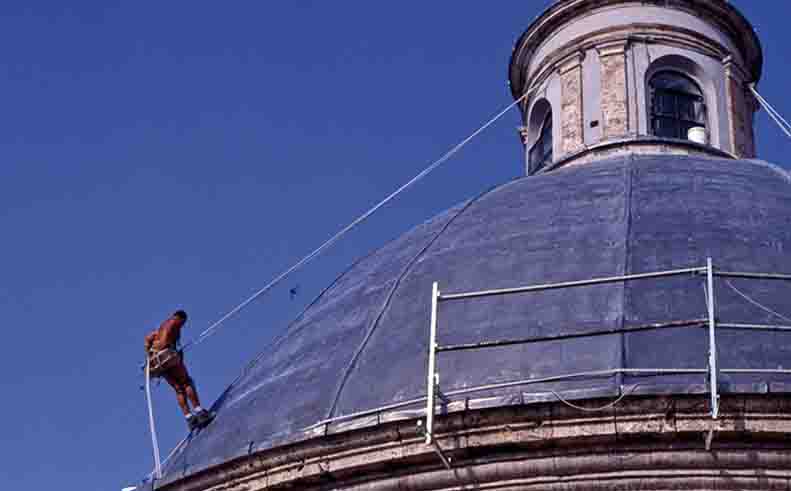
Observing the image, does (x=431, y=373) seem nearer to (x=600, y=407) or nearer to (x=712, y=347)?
(x=600, y=407)

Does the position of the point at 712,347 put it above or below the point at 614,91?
below

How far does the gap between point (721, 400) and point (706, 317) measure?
1.33 meters

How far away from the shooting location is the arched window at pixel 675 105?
2333cm

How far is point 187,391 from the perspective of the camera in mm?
17609

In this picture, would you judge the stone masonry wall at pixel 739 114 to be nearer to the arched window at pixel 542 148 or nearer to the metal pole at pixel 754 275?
the arched window at pixel 542 148

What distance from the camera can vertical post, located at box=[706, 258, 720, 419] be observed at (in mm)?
13834

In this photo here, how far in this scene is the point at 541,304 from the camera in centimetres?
1591

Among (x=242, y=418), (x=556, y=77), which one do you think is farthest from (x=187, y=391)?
(x=556, y=77)

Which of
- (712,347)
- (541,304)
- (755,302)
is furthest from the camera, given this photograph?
(541,304)

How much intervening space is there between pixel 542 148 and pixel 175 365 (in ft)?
27.0

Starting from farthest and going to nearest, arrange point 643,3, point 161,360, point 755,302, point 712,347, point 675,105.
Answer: point 643,3
point 675,105
point 161,360
point 755,302
point 712,347

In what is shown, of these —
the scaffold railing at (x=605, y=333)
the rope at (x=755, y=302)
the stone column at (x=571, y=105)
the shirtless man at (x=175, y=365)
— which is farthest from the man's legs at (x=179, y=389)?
the stone column at (x=571, y=105)

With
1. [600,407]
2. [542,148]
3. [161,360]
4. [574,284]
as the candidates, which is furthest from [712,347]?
[542,148]

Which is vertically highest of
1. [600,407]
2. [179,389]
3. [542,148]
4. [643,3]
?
[643,3]
